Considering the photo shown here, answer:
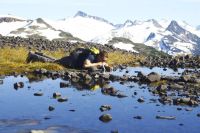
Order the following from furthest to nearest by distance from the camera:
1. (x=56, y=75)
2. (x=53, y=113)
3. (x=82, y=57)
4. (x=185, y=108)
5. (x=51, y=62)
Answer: (x=51, y=62) < (x=82, y=57) < (x=56, y=75) < (x=185, y=108) < (x=53, y=113)

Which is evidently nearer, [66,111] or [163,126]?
[163,126]

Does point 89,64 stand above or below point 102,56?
below

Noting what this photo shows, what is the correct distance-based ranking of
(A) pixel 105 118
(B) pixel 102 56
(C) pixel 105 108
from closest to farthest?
(A) pixel 105 118
(C) pixel 105 108
(B) pixel 102 56

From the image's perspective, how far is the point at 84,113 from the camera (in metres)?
26.6

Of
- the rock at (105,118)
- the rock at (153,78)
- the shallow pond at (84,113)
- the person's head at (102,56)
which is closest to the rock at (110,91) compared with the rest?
the shallow pond at (84,113)

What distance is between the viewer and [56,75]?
151 feet

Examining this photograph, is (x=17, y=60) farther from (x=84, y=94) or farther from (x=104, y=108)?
(x=104, y=108)

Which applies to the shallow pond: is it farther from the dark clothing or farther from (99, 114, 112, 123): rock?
the dark clothing

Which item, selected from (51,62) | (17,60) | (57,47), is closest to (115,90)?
(51,62)

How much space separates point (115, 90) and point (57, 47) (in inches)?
2185

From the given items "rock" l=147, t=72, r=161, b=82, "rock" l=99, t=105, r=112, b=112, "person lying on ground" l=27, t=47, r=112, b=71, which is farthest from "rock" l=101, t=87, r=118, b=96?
"person lying on ground" l=27, t=47, r=112, b=71

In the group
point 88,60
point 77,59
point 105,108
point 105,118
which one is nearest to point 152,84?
point 88,60

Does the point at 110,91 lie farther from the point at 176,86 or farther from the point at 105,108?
the point at 105,108

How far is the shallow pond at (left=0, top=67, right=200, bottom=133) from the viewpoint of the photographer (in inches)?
894
